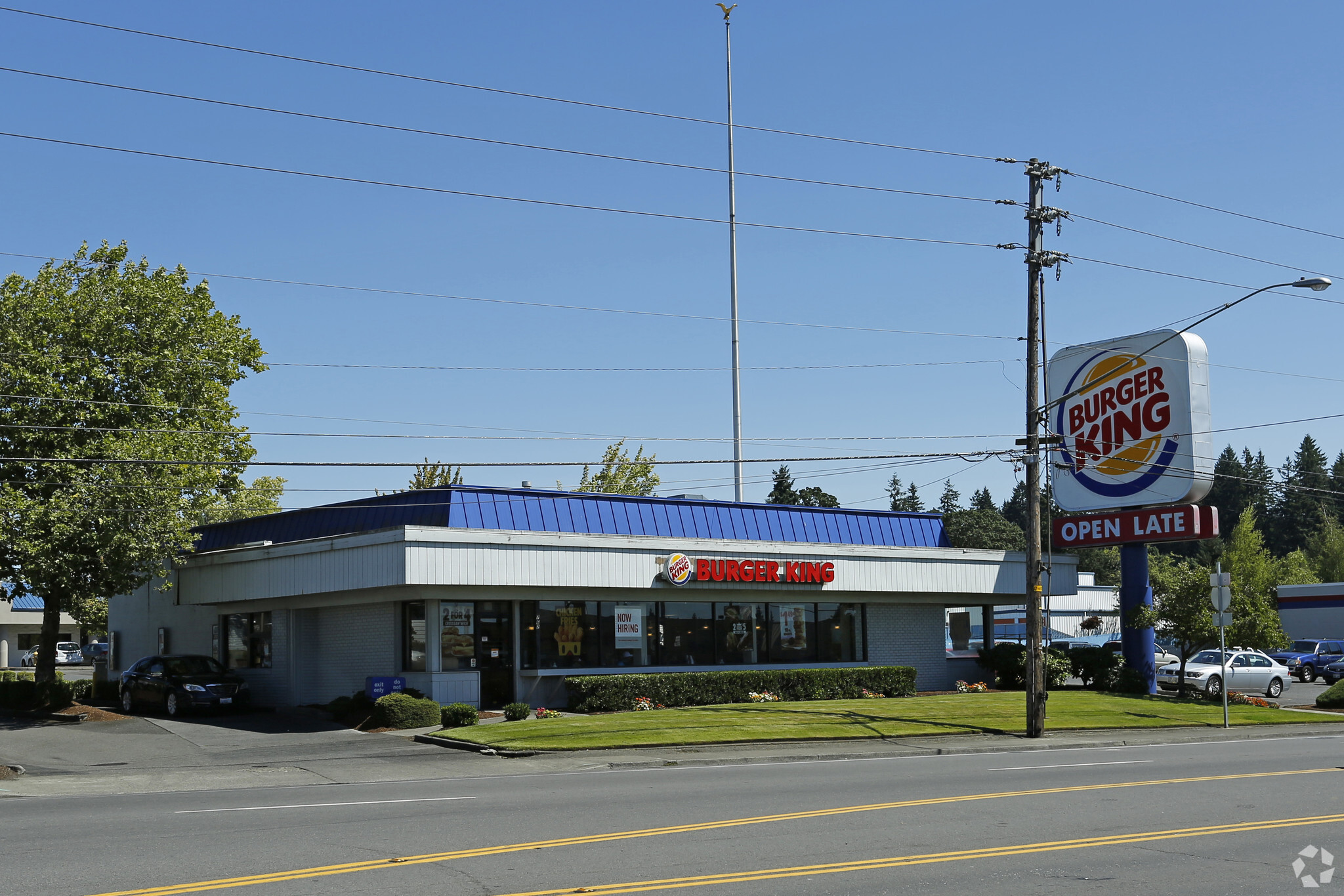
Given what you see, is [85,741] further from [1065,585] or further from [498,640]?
[1065,585]

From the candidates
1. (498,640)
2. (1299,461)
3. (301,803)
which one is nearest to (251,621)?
(498,640)

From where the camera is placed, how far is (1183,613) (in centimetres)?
3581

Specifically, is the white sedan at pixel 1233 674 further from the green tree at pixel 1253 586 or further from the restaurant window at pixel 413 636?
the restaurant window at pixel 413 636

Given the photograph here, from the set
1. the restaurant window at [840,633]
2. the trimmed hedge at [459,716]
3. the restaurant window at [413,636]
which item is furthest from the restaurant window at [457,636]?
the restaurant window at [840,633]

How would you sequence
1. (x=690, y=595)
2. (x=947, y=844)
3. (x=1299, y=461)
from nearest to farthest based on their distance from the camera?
(x=947, y=844) → (x=690, y=595) → (x=1299, y=461)

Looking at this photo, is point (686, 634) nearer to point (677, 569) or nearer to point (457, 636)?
point (677, 569)

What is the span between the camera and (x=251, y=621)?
119 ft

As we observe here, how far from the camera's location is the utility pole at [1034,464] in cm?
2681

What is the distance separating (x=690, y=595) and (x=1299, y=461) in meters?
150

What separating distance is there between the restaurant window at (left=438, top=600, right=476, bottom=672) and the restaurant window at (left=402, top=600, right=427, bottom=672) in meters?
0.59

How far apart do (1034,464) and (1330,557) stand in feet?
289

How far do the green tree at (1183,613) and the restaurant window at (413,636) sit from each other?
21265 mm

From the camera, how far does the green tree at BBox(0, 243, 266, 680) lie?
30672 millimetres

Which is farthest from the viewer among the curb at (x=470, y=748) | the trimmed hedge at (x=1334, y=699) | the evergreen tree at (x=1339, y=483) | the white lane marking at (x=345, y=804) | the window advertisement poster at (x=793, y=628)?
the evergreen tree at (x=1339, y=483)
